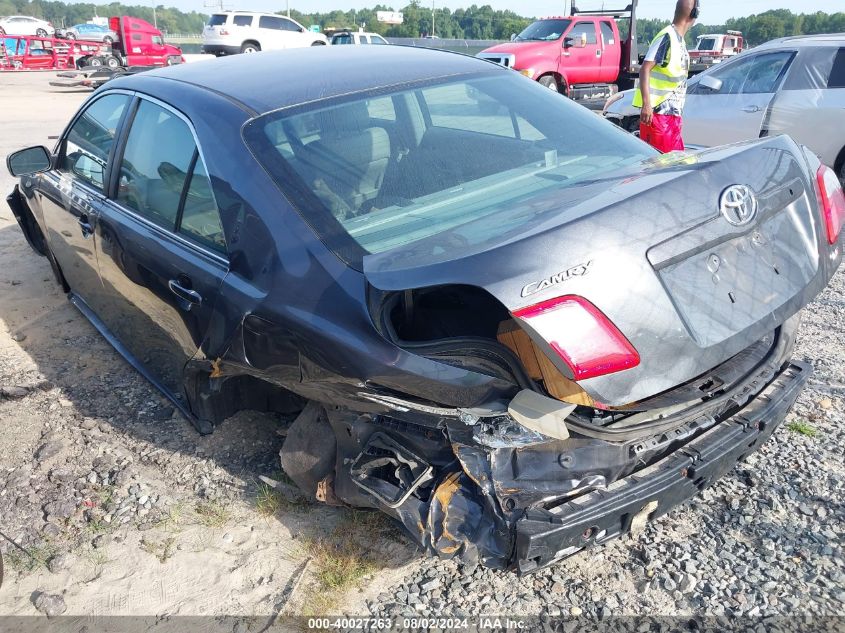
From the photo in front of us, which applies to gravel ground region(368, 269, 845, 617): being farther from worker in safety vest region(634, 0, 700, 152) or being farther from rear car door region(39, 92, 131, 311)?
worker in safety vest region(634, 0, 700, 152)

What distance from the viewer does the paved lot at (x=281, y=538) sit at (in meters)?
2.26

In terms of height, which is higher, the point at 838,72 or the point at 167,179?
the point at 838,72

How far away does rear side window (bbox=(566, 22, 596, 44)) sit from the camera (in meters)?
14.3

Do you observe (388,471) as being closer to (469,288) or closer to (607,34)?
(469,288)

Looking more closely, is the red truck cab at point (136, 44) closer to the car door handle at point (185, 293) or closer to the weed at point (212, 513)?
the car door handle at point (185, 293)

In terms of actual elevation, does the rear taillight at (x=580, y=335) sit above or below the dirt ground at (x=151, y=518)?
above

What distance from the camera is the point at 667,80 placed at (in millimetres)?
5105

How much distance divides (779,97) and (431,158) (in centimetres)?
558

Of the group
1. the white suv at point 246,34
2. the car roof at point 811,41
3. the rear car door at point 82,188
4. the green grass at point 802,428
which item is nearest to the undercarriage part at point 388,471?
the green grass at point 802,428

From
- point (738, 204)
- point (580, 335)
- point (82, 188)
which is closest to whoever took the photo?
point (580, 335)

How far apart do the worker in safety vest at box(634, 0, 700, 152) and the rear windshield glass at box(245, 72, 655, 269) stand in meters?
2.32

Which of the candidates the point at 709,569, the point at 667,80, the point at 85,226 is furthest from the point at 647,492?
the point at 667,80

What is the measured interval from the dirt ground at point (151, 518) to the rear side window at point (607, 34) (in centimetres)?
1398

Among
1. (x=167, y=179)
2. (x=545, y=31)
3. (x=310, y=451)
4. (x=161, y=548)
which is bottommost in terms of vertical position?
(x=161, y=548)
